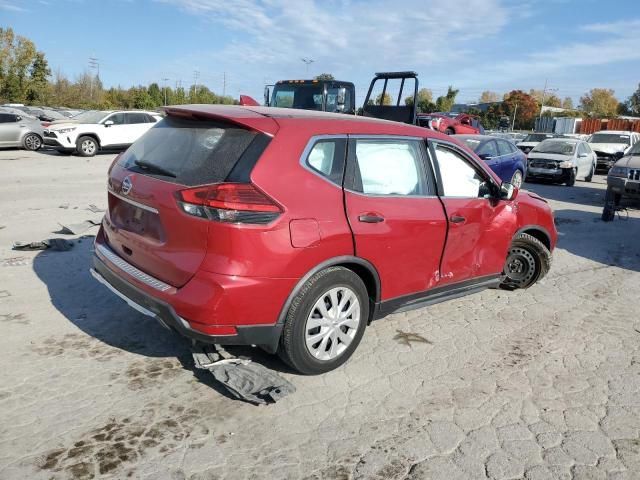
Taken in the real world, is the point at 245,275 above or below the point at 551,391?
above

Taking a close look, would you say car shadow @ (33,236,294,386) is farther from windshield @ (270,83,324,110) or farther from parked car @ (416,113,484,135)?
parked car @ (416,113,484,135)

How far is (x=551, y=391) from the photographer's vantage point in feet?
11.8

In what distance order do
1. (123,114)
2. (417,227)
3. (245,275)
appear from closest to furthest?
1. (245,275)
2. (417,227)
3. (123,114)

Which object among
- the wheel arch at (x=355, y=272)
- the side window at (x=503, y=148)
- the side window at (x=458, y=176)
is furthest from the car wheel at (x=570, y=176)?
the wheel arch at (x=355, y=272)

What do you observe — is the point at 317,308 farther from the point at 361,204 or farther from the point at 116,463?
the point at 116,463

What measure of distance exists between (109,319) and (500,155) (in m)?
11.0

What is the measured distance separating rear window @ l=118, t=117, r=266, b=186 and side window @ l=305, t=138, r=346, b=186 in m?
0.37

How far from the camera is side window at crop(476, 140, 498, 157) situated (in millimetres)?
12291

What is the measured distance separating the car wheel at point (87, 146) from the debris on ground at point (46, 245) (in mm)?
12919

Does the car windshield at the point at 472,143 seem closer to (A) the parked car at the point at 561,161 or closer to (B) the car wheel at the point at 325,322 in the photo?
(A) the parked car at the point at 561,161

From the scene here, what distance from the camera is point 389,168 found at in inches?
152

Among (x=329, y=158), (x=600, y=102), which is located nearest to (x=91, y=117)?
(x=329, y=158)

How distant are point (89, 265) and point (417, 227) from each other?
3.76 metres

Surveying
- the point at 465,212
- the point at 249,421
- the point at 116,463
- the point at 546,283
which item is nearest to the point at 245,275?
the point at 249,421
